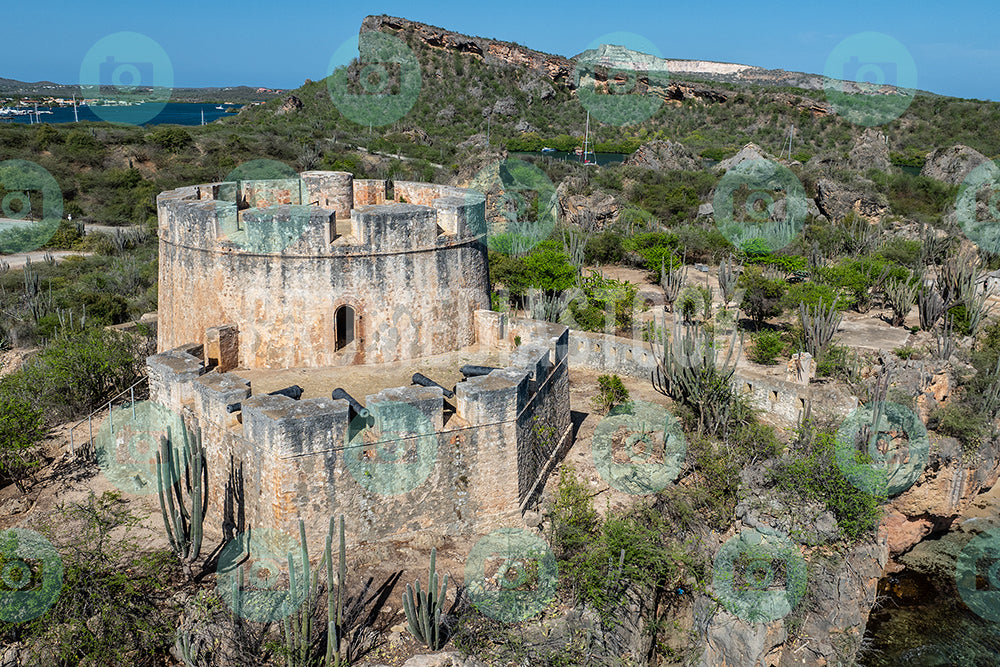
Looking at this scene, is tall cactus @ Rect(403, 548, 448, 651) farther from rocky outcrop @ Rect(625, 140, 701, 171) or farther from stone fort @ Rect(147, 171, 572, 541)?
rocky outcrop @ Rect(625, 140, 701, 171)

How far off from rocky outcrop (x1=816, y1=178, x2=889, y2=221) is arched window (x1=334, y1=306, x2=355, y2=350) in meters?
29.4

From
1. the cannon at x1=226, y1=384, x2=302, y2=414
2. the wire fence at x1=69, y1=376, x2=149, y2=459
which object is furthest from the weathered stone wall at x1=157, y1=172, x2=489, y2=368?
the wire fence at x1=69, y1=376, x2=149, y2=459

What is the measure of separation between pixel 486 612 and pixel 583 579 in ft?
4.51

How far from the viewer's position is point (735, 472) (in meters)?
12.5

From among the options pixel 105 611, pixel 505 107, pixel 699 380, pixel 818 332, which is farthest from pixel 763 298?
pixel 505 107

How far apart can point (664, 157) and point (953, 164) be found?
1720cm

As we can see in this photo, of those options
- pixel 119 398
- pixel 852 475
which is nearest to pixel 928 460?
pixel 852 475

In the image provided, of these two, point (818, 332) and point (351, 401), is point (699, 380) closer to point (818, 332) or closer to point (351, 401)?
point (818, 332)

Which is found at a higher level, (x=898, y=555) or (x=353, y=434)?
(x=353, y=434)

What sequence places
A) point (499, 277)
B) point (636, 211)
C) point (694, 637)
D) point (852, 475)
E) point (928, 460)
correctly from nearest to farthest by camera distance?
point (694, 637) → point (852, 475) → point (928, 460) → point (499, 277) → point (636, 211)

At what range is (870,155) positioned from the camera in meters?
46.7

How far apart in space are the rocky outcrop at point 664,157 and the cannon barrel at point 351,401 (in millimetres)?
42736

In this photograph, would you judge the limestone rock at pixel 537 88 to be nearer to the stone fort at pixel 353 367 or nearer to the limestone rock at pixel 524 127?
the limestone rock at pixel 524 127

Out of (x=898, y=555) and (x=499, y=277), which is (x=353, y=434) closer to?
(x=898, y=555)
